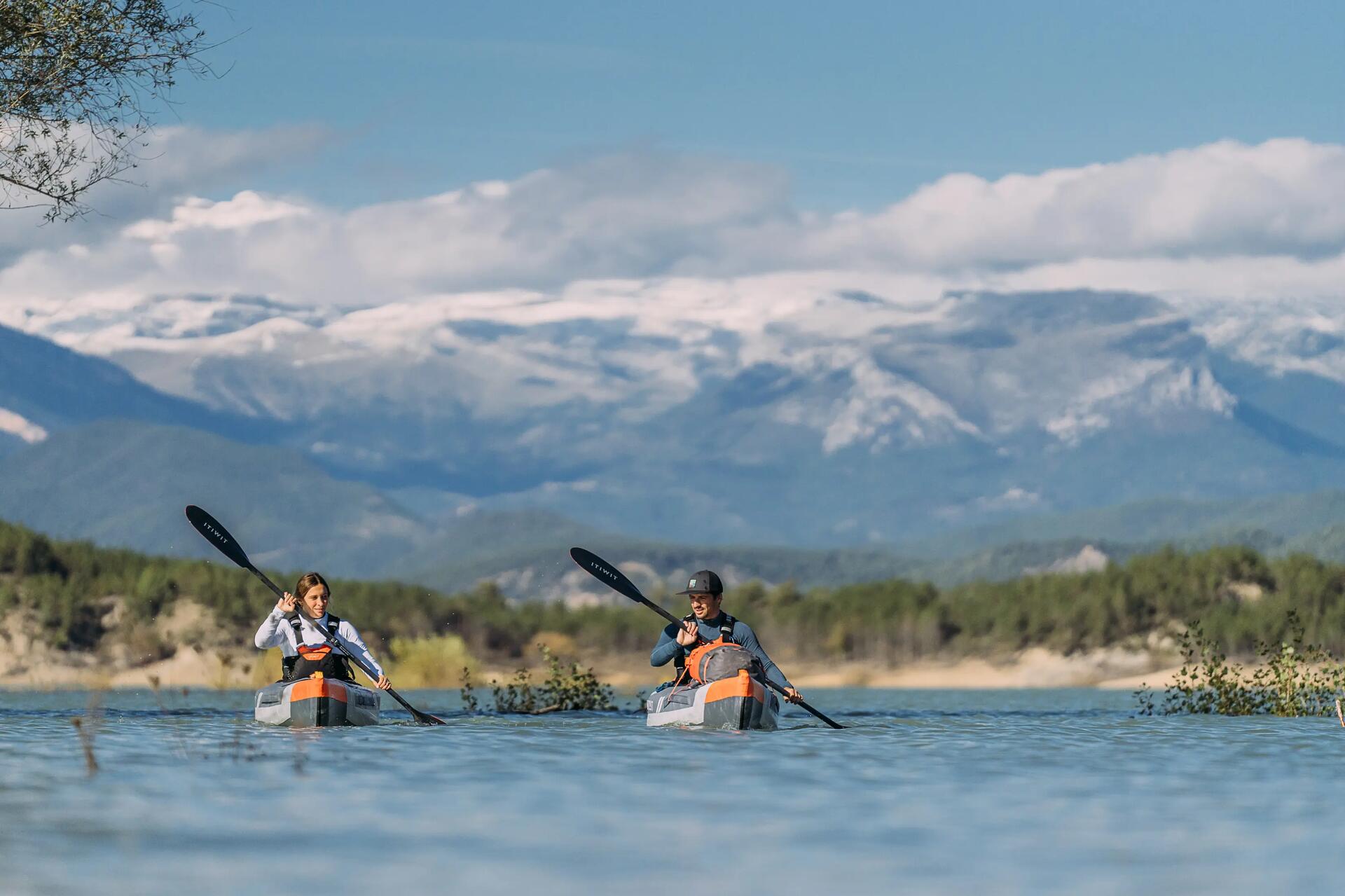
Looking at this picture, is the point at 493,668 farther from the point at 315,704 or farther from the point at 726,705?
the point at 726,705

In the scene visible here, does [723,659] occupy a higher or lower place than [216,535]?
lower

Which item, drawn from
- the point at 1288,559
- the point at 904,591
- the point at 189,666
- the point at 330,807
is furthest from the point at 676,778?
the point at 904,591

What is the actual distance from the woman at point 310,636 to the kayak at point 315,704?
18 centimetres

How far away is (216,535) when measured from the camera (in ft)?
124

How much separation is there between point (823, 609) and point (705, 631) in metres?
93.2

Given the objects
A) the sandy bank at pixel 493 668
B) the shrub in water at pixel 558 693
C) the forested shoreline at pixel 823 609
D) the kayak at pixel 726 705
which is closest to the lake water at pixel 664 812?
the kayak at pixel 726 705

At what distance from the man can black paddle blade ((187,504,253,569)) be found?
8329 mm

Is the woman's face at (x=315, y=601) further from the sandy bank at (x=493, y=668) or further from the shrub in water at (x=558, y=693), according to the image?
the sandy bank at (x=493, y=668)

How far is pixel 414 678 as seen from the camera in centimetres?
8312

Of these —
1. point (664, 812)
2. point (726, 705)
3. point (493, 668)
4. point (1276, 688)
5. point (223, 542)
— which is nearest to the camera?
point (664, 812)

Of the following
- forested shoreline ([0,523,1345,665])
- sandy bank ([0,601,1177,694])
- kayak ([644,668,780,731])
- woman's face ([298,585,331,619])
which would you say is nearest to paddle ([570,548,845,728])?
kayak ([644,668,780,731])

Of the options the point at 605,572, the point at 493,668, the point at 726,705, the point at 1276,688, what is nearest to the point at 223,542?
the point at 605,572

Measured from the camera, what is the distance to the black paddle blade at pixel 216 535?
37.4m

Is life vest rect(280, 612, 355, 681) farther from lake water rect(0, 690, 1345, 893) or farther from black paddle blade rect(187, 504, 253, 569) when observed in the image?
black paddle blade rect(187, 504, 253, 569)
